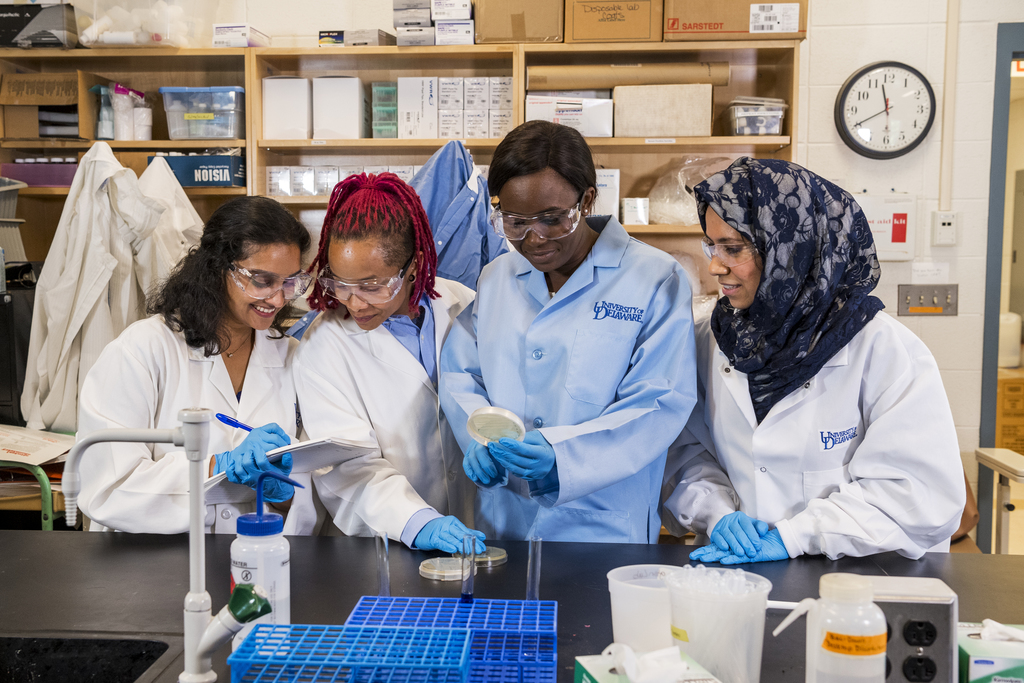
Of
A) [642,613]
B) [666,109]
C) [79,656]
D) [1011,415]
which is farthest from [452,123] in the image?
[1011,415]

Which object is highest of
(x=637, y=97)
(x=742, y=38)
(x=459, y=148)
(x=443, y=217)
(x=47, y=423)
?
(x=742, y=38)

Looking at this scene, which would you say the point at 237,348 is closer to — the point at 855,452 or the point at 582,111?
the point at 855,452

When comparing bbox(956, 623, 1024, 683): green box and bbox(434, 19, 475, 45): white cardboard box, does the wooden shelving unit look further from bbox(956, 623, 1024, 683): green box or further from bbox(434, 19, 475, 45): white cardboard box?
bbox(956, 623, 1024, 683): green box

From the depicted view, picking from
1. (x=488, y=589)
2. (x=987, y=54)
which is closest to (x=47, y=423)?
(x=488, y=589)

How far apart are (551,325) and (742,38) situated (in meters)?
2.05

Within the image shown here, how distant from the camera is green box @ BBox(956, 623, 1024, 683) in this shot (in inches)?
35.1

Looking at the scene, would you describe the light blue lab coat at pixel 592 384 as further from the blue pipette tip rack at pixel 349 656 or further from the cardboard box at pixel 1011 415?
the cardboard box at pixel 1011 415

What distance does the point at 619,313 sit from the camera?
5.48 ft

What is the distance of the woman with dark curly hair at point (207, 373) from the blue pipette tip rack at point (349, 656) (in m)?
0.81

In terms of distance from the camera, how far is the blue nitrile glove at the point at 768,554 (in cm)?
145

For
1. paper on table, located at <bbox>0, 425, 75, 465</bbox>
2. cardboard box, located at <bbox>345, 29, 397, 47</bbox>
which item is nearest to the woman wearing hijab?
cardboard box, located at <bbox>345, 29, 397, 47</bbox>

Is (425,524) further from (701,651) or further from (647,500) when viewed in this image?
(701,651)

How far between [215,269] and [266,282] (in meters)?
0.14

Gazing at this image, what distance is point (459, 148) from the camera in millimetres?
2455
